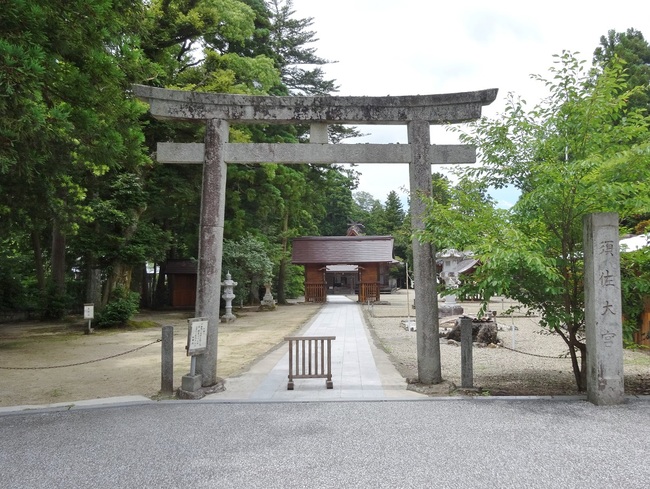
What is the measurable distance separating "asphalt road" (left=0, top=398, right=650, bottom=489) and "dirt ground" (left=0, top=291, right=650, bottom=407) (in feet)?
4.29

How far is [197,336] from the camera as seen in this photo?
21.2ft

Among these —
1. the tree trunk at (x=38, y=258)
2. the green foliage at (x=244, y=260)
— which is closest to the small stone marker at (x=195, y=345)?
the green foliage at (x=244, y=260)

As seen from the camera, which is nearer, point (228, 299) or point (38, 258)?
point (228, 299)

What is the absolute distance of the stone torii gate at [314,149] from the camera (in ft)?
22.6

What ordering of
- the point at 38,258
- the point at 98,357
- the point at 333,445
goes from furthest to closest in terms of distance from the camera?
the point at 38,258 < the point at 98,357 < the point at 333,445

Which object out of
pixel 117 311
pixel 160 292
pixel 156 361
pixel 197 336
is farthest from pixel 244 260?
pixel 197 336

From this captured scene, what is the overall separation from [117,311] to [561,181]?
16.3 m

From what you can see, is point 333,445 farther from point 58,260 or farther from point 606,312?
point 58,260

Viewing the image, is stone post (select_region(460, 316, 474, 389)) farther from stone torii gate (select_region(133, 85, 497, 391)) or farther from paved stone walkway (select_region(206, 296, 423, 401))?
paved stone walkway (select_region(206, 296, 423, 401))

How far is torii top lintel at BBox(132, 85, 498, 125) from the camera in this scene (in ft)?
23.0

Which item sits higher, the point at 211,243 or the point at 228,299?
the point at 211,243

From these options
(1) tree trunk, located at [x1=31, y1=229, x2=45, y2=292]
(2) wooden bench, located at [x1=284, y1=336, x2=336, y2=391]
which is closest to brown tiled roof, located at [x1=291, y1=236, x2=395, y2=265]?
(1) tree trunk, located at [x1=31, y1=229, x2=45, y2=292]

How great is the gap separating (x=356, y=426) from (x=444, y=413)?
1.25 m

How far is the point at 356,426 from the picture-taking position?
5.14 meters
